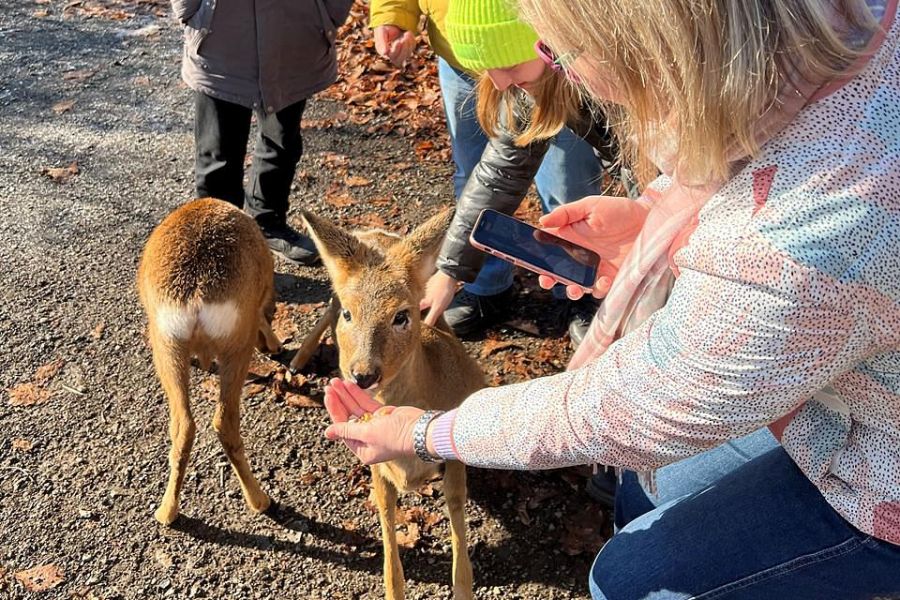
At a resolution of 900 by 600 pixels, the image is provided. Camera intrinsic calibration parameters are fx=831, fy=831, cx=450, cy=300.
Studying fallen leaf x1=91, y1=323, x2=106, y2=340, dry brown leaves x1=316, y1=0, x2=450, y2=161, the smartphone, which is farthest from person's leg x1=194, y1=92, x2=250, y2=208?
the smartphone

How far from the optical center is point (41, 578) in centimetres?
339

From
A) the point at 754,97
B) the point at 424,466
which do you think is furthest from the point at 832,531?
the point at 424,466

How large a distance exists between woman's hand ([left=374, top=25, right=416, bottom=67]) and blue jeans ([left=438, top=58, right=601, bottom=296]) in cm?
25

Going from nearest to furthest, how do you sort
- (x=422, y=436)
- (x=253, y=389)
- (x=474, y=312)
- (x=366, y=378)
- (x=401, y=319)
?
(x=422, y=436)
(x=366, y=378)
(x=401, y=319)
(x=253, y=389)
(x=474, y=312)

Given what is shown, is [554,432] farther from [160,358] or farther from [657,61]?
[160,358]

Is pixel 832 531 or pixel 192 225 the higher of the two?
pixel 832 531

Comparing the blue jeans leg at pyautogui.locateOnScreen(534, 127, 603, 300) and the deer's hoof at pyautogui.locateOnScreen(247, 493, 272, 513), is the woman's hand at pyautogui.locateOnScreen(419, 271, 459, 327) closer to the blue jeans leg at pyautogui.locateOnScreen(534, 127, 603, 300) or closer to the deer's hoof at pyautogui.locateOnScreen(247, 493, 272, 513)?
the blue jeans leg at pyautogui.locateOnScreen(534, 127, 603, 300)

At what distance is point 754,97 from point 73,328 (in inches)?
163

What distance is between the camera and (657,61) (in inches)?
58.6

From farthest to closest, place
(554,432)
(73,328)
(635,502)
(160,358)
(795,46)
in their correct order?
(73,328) → (160,358) → (635,502) → (554,432) → (795,46)

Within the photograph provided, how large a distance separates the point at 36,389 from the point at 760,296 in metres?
3.84

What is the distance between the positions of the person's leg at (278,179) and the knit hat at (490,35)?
7.67 ft

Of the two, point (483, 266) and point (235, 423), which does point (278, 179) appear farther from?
point (235, 423)

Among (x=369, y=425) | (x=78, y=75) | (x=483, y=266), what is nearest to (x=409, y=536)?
(x=369, y=425)
